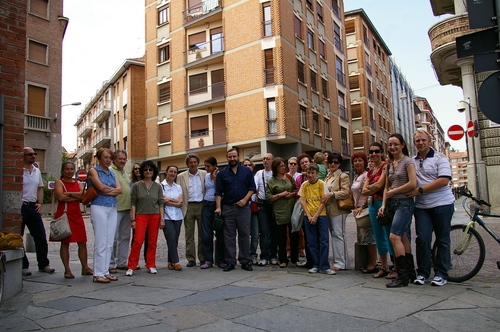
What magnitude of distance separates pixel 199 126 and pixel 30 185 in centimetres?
2322

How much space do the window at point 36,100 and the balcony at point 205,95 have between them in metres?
9.32

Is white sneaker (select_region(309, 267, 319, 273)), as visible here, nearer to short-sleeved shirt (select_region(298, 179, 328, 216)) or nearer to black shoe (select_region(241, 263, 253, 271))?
short-sleeved shirt (select_region(298, 179, 328, 216))

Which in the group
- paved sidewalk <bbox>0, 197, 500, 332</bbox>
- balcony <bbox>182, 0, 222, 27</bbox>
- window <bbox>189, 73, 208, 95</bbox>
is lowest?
paved sidewalk <bbox>0, 197, 500, 332</bbox>

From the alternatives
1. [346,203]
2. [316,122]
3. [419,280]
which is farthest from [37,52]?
[419,280]

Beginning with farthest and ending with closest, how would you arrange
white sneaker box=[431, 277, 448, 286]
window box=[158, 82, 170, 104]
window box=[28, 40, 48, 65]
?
window box=[158, 82, 170, 104], window box=[28, 40, 48, 65], white sneaker box=[431, 277, 448, 286]

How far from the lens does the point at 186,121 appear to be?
30.2 m

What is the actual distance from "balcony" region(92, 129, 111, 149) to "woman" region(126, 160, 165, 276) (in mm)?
39022

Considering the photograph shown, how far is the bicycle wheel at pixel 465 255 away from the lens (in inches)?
214

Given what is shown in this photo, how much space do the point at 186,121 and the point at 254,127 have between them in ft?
19.9

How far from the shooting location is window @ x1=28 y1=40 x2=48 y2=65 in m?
27.8

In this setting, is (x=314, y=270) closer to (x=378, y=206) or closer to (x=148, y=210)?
(x=378, y=206)

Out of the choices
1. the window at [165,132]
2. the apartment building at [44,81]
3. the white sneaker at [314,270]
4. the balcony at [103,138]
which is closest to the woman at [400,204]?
the white sneaker at [314,270]

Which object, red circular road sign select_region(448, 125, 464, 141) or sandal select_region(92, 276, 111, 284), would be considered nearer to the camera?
sandal select_region(92, 276, 111, 284)

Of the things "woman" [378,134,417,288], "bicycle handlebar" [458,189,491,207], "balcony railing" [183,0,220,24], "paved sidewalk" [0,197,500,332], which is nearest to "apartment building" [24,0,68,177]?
"balcony railing" [183,0,220,24]
